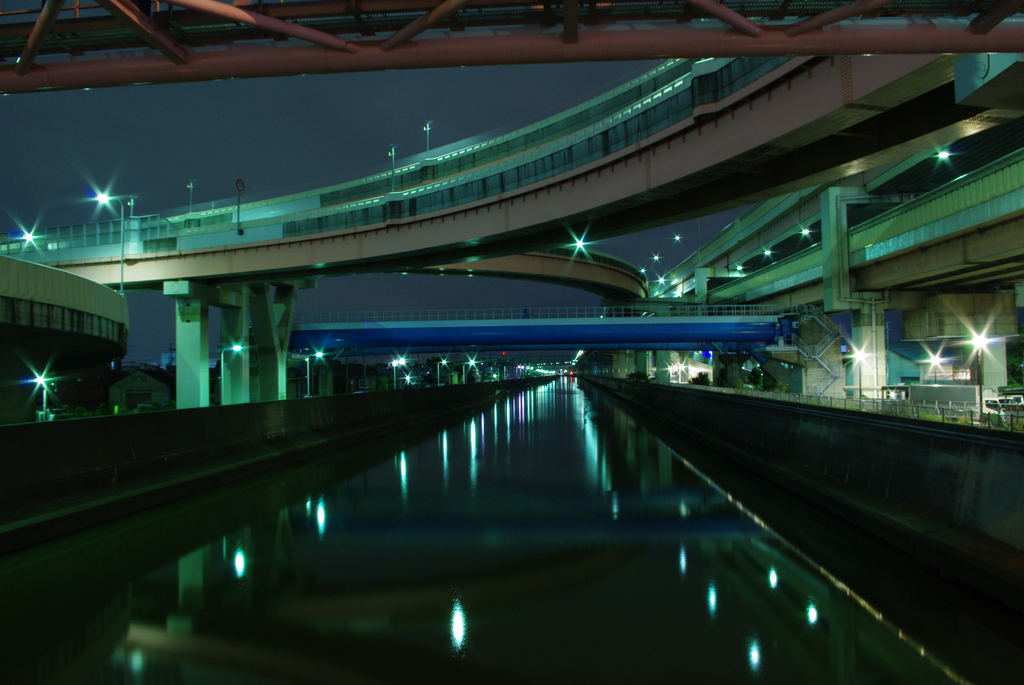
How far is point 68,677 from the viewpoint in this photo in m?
6.00

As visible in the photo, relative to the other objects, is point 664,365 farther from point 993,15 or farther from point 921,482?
point 993,15

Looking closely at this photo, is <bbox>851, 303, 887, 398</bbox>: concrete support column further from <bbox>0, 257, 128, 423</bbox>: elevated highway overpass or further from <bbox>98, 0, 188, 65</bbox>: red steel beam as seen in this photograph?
<bbox>98, 0, 188, 65</bbox>: red steel beam

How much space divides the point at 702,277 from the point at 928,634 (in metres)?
80.6

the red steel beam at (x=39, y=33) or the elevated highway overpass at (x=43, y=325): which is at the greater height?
the red steel beam at (x=39, y=33)

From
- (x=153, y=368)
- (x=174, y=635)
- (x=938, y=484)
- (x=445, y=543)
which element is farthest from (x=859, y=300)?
(x=153, y=368)

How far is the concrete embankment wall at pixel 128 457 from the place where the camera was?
10633 mm

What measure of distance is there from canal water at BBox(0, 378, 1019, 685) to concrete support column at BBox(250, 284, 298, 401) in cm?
3937

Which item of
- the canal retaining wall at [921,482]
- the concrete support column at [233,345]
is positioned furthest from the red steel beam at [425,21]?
the concrete support column at [233,345]

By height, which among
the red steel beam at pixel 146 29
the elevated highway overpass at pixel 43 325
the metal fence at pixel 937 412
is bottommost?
the metal fence at pixel 937 412

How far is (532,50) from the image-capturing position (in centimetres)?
745

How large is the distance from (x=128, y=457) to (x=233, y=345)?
3655cm

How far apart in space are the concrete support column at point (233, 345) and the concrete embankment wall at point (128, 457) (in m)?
26.8

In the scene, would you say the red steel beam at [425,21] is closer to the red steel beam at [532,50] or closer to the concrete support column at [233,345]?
the red steel beam at [532,50]

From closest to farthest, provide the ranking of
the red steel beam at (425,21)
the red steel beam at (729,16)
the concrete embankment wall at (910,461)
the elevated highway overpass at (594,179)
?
1. the red steel beam at (729,16)
2. the red steel beam at (425,21)
3. the concrete embankment wall at (910,461)
4. the elevated highway overpass at (594,179)
